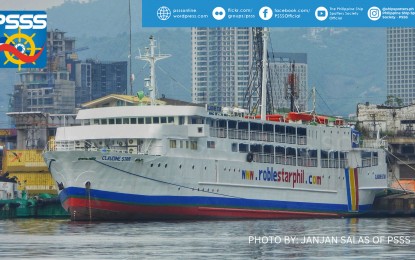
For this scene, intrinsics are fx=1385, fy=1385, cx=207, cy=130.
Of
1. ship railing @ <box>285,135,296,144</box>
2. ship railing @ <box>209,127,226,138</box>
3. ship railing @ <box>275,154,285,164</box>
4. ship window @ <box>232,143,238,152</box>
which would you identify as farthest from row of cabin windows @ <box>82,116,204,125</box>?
ship railing @ <box>285,135,296,144</box>

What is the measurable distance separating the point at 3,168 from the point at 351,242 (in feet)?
218

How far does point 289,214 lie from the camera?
99.1 meters

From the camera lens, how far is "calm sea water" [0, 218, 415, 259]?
201ft

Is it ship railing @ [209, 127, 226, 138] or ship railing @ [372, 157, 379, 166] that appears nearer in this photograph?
ship railing @ [209, 127, 226, 138]

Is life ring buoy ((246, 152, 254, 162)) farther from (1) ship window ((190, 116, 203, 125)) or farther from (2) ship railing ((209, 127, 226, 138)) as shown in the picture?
(1) ship window ((190, 116, 203, 125))

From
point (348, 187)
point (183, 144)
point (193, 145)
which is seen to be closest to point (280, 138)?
point (348, 187)

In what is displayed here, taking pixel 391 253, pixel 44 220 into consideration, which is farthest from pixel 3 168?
pixel 391 253

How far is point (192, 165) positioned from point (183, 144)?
153 centimetres

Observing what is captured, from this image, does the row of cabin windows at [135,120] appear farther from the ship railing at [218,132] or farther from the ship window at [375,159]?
the ship window at [375,159]

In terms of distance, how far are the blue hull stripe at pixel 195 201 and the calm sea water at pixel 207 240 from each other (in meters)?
2.46

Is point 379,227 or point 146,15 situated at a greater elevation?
point 146,15

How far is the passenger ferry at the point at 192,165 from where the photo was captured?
88.4 meters

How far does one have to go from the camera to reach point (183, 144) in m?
91.0

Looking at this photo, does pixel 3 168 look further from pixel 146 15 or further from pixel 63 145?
pixel 146 15
